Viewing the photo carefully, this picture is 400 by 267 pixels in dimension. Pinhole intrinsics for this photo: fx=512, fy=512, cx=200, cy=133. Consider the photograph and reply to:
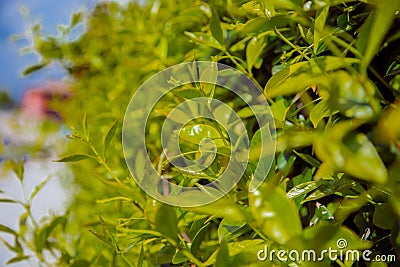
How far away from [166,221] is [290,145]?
3.4 inches

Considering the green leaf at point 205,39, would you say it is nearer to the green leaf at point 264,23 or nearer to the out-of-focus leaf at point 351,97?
the green leaf at point 264,23

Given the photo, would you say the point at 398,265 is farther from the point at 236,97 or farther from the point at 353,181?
the point at 236,97

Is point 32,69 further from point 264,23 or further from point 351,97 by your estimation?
point 351,97

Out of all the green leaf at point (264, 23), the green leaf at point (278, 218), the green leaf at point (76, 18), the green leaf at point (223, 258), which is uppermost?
→ the green leaf at point (264, 23)

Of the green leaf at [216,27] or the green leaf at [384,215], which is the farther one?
the green leaf at [216,27]

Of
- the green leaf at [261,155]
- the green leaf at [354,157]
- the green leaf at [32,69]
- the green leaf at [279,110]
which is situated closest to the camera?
the green leaf at [354,157]

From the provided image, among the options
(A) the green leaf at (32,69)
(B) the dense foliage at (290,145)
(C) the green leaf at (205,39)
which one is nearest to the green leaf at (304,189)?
(B) the dense foliage at (290,145)

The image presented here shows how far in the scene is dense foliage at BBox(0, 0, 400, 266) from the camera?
26 centimetres

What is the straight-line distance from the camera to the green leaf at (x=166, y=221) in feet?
0.97

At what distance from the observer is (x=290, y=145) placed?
302 millimetres

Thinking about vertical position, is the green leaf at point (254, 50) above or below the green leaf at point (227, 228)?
above

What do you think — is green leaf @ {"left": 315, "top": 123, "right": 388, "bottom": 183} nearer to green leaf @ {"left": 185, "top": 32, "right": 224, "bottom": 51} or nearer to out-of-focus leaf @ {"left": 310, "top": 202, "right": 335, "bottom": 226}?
out-of-focus leaf @ {"left": 310, "top": 202, "right": 335, "bottom": 226}

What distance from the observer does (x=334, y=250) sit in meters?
0.34

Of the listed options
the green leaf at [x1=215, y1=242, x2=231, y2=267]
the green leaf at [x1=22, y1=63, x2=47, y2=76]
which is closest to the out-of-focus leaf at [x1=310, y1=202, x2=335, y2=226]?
the green leaf at [x1=215, y1=242, x2=231, y2=267]
